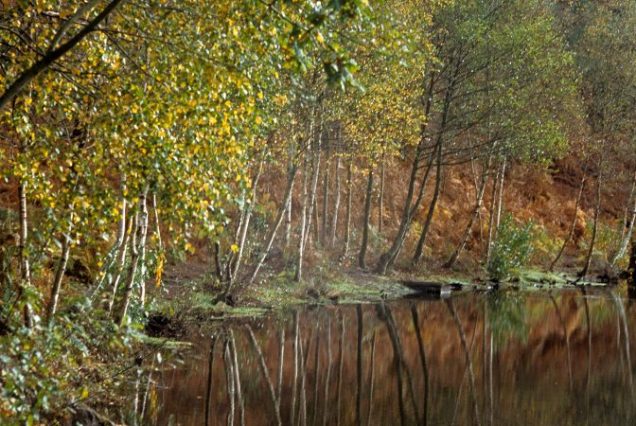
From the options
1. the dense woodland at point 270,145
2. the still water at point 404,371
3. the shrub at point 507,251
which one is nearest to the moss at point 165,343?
the still water at point 404,371

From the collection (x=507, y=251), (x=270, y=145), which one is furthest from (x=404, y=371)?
(x=507, y=251)

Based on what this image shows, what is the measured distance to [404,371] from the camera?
18.1m

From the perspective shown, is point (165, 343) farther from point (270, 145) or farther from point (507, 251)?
point (507, 251)

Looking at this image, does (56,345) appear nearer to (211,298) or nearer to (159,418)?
(159,418)

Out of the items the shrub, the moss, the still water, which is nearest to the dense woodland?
the shrub

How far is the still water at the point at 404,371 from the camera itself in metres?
13.8

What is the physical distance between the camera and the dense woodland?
8.97 metres

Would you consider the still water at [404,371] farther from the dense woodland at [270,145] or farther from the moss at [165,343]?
the dense woodland at [270,145]

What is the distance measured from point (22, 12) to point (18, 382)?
5.04 metres

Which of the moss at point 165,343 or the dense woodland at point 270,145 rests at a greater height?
the dense woodland at point 270,145

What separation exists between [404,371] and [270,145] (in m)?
7.96

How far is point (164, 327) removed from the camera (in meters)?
19.5

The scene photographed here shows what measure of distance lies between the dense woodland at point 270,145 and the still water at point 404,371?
6.16 feet

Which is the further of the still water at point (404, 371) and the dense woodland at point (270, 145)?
the still water at point (404, 371)
